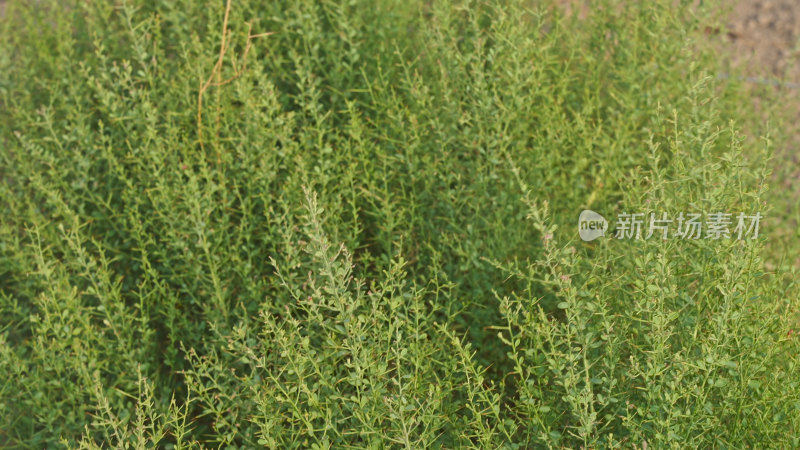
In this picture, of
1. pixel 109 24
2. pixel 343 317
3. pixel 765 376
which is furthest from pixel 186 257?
pixel 765 376

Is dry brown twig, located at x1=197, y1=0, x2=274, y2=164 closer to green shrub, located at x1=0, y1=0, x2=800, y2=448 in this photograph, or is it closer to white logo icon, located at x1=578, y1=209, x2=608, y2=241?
green shrub, located at x1=0, y1=0, x2=800, y2=448

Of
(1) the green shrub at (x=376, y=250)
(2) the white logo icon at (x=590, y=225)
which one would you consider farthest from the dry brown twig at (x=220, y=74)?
(2) the white logo icon at (x=590, y=225)

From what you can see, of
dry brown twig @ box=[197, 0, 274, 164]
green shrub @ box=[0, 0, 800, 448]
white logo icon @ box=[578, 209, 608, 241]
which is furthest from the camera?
dry brown twig @ box=[197, 0, 274, 164]

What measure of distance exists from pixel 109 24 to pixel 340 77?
3.85 feet

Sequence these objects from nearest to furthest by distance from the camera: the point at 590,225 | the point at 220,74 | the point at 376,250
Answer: the point at 590,225 < the point at 376,250 < the point at 220,74

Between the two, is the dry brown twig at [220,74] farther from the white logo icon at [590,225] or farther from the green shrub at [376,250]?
the white logo icon at [590,225]

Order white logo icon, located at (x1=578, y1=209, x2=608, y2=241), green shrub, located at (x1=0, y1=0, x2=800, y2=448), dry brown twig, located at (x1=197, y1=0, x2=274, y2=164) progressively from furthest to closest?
1. dry brown twig, located at (x1=197, y1=0, x2=274, y2=164)
2. white logo icon, located at (x1=578, y1=209, x2=608, y2=241)
3. green shrub, located at (x1=0, y1=0, x2=800, y2=448)

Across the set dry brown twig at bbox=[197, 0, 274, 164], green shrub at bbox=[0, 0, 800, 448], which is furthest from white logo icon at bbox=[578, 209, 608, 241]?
dry brown twig at bbox=[197, 0, 274, 164]

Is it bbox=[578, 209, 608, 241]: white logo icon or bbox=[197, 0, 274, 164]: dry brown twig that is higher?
bbox=[197, 0, 274, 164]: dry brown twig

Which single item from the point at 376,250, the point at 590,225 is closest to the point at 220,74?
the point at 376,250

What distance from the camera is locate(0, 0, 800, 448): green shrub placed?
7.25ft

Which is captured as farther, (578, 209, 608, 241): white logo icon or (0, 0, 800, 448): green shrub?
(578, 209, 608, 241): white logo icon

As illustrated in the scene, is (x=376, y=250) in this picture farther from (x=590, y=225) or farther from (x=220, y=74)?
(x=220, y=74)

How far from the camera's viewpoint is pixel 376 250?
127 inches
